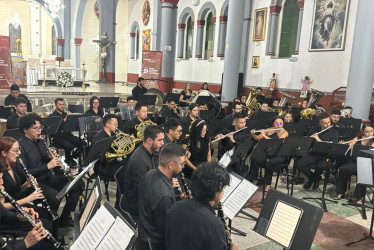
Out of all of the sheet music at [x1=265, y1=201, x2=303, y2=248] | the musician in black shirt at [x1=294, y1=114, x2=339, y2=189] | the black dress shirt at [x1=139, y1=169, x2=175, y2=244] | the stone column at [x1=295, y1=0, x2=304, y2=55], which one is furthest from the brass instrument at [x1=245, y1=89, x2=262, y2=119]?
the black dress shirt at [x1=139, y1=169, x2=175, y2=244]

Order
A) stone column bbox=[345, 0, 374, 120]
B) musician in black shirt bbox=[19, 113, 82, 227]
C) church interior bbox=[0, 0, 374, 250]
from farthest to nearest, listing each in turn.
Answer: stone column bbox=[345, 0, 374, 120], church interior bbox=[0, 0, 374, 250], musician in black shirt bbox=[19, 113, 82, 227]

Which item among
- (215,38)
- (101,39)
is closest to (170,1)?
(215,38)

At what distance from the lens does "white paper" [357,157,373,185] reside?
431cm

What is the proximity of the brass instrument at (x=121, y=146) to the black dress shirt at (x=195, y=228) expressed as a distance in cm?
325

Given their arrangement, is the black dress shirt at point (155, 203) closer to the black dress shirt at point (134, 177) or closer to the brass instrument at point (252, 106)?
the black dress shirt at point (134, 177)

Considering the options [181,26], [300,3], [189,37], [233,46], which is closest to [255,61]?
[300,3]

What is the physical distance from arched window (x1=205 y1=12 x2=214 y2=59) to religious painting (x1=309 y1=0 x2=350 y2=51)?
7.00 meters

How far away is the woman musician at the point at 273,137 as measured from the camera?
6.15m

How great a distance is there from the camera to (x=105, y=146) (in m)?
4.86

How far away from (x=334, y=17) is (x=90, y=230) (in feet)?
43.3

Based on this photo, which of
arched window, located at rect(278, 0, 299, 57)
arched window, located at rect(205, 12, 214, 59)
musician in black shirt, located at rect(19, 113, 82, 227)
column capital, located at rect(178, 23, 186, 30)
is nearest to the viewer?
musician in black shirt, located at rect(19, 113, 82, 227)

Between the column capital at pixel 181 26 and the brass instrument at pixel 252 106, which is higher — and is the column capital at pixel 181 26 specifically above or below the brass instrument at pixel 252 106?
above

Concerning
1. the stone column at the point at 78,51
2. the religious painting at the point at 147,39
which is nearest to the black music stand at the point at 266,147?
the religious painting at the point at 147,39

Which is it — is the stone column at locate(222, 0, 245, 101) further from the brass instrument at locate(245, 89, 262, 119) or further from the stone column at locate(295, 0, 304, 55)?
the stone column at locate(295, 0, 304, 55)
